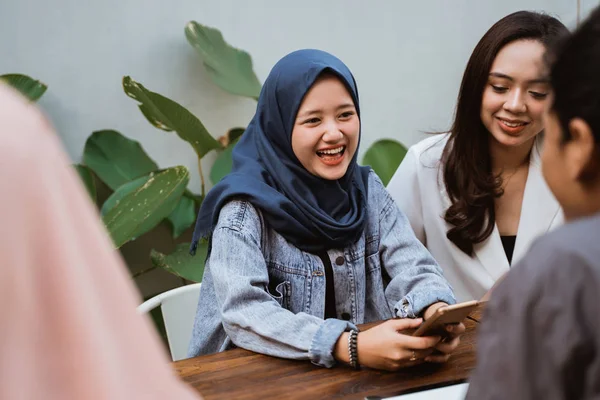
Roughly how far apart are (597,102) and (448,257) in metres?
1.37

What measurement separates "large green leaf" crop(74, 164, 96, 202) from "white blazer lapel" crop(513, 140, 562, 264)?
4.58 feet

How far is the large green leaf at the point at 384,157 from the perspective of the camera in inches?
116

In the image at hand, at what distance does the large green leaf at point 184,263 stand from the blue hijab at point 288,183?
92cm

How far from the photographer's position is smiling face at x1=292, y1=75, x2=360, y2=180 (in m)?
1.58

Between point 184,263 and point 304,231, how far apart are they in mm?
1069

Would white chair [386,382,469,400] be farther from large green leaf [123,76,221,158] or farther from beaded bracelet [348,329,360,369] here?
large green leaf [123,76,221,158]

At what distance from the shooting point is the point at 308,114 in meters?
1.58

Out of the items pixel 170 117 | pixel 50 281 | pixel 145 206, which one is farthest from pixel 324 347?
pixel 170 117

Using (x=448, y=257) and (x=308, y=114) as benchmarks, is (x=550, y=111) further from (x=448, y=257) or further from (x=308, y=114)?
(x=448, y=257)

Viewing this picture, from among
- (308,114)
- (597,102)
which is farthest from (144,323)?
(308,114)

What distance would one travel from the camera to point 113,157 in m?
2.70

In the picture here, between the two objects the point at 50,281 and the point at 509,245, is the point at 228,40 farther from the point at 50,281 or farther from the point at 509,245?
the point at 50,281

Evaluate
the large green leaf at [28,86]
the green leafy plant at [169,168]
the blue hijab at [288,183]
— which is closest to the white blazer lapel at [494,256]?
the blue hijab at [288,183]

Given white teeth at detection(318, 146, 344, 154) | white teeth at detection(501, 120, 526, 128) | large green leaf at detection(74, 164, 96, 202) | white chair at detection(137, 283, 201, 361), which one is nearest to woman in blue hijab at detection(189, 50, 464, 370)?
white teeth at detection(318, 146, 344, 154)
